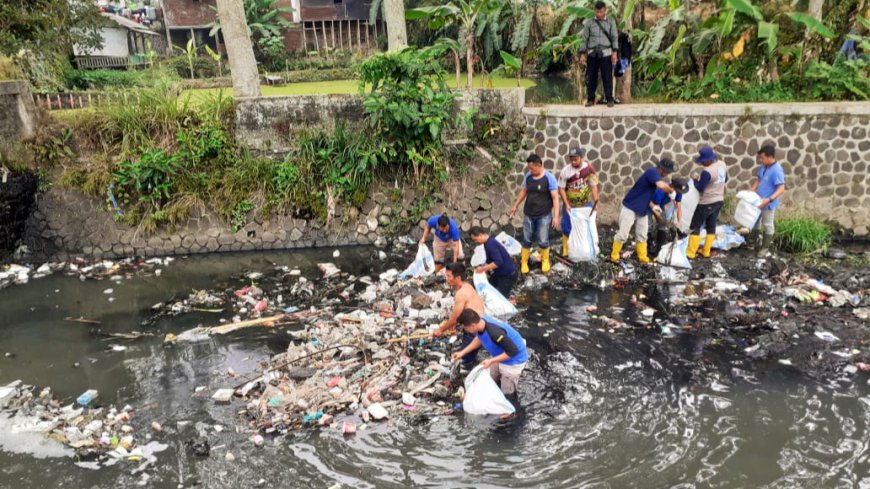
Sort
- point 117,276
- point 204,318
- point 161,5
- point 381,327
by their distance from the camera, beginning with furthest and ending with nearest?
point 161,5 → point 117,276 → point 204,318 → point 381,327

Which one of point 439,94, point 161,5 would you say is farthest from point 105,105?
point 161,5

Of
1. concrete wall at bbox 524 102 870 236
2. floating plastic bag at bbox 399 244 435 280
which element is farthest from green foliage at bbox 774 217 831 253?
floating plastic bag at bbox 399 244 435 280

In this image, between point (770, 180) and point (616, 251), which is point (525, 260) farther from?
point (770, 180)

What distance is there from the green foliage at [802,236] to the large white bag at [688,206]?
1.85m

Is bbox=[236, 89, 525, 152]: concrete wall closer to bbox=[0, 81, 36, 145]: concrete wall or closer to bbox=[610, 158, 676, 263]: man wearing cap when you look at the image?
bbox=[610, 158, 676, 263]: man wearing cap

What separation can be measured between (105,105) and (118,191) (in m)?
1.97

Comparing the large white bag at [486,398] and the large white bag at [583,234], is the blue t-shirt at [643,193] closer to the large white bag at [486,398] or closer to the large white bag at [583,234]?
the large white bag at [583,234]

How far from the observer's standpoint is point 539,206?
895cm

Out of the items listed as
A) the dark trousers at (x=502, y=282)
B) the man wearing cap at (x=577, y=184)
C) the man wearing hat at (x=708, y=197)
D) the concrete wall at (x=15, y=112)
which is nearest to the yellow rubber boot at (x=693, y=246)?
the man wearing hat at (x=708, y=197)

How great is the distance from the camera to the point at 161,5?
2997 centimetres

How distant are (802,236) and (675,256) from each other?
8.27 ft

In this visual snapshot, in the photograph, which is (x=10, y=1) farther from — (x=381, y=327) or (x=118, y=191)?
(x=381, y=327)

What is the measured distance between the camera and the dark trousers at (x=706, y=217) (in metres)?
9.30

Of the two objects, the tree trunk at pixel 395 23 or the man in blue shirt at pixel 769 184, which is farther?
the tree trunk at pixel 395 23
